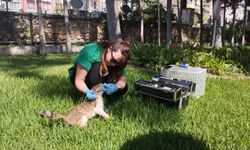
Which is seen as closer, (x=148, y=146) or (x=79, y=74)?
(x=148, y=146)

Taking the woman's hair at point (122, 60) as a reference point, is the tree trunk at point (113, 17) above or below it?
above

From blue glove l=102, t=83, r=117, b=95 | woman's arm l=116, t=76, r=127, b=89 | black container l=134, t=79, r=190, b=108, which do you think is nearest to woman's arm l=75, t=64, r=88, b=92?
blue glove l=102, t=83, r=117, b=95

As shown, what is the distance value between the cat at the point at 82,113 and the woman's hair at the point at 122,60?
452mm

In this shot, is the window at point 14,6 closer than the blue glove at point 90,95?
No

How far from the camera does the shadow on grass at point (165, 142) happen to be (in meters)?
2.99

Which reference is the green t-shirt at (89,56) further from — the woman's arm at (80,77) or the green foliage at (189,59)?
the green foliage at (189,59)

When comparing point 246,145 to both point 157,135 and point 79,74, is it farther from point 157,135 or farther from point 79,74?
point 79,74

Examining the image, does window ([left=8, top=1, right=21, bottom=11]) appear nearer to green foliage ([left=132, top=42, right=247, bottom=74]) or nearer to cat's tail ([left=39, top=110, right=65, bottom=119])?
green foliage ([left=132, top=42, right=247, bottom=74])

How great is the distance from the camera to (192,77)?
16.5 ft

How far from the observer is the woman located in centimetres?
368


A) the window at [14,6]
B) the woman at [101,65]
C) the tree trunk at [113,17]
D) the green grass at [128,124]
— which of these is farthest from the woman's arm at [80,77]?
the window at [14,6]

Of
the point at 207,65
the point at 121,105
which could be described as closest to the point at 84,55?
the point at 121,105

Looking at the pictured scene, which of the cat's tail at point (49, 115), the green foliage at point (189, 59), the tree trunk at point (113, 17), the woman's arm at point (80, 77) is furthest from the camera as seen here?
the tree trunk at point (113, 17)

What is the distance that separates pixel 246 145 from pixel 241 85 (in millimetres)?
3357
